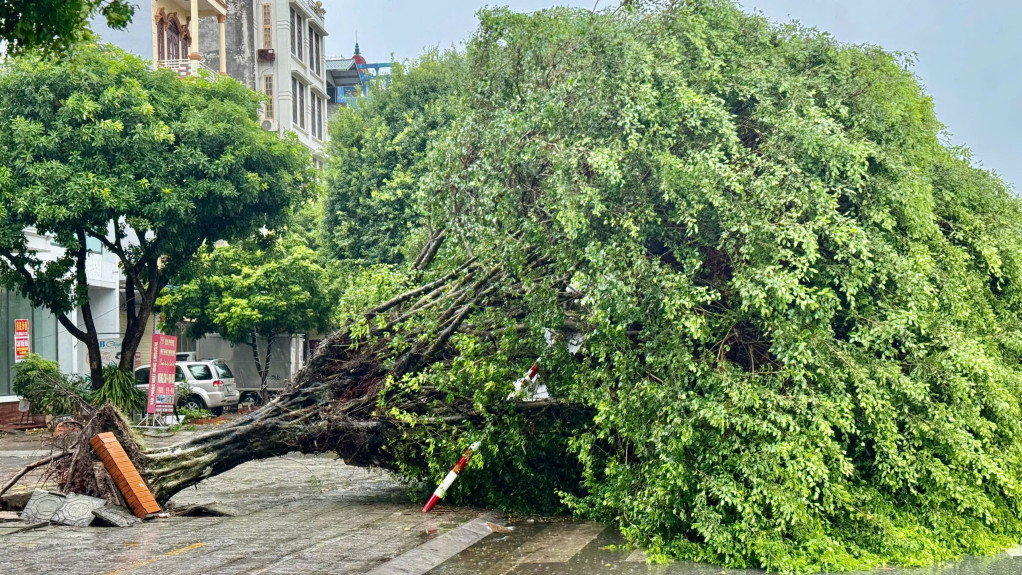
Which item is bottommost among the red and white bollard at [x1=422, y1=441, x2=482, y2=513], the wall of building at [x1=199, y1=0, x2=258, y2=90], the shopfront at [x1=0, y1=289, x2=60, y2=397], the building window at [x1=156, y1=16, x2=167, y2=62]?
the red and white bollard at [x1=422, y1=441, x2=482, y2=513]

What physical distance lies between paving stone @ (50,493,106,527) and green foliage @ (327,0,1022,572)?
2787 mm

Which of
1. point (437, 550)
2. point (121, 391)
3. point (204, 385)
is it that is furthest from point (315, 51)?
point (437, 550)

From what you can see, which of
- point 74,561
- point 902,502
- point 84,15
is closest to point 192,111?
point 84,15

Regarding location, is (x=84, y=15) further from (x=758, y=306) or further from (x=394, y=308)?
(x=758, y=306)

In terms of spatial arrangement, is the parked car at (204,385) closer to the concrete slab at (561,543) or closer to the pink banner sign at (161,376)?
the pink banner sign at (161,376)

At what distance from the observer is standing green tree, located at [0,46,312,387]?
20.3 m

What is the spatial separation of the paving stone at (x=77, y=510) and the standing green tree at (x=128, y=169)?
456 inches

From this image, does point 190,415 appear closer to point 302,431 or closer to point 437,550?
point 302,431

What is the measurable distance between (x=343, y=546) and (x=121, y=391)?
1531 cm

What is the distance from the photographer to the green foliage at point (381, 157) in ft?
102

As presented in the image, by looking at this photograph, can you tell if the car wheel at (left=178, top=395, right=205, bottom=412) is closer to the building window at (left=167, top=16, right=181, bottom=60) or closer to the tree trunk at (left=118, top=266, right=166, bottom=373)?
the tree trunk at (left=118, top=266, right=166, bottom=373)

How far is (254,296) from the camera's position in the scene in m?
32.9

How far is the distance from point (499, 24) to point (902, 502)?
5865mm

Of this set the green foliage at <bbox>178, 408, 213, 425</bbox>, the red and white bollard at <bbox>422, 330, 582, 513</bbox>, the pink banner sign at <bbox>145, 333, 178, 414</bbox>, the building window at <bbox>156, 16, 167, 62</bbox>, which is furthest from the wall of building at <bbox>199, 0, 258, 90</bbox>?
the red and white bollard at <bbox>422, 330, 582, 513</bbox>
